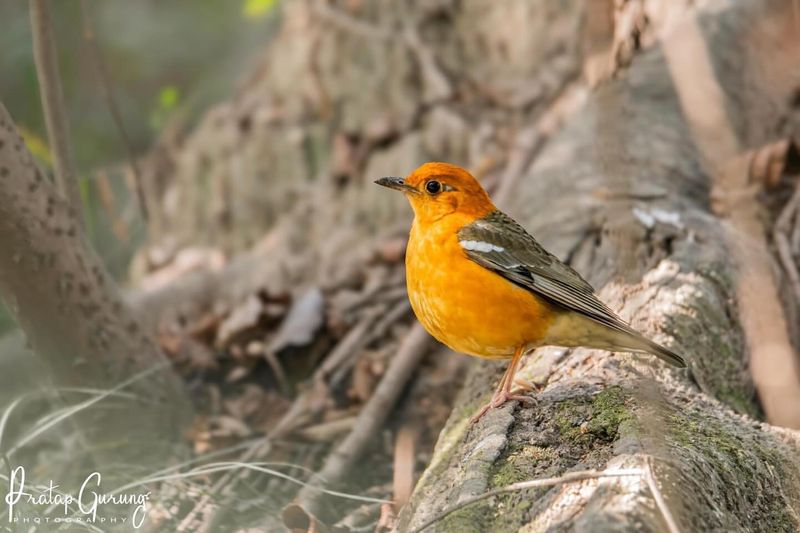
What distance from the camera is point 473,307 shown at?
2.98 m

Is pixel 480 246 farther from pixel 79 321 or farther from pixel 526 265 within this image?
pixel 79 321

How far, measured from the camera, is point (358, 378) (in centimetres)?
474

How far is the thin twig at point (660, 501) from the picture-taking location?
6.31ft

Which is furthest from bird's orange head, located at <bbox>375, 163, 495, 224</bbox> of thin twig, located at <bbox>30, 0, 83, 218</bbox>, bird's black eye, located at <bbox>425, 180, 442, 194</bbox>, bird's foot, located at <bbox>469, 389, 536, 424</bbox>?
thin twig, located at <bbox>30, 0, 83, 218</bbox>

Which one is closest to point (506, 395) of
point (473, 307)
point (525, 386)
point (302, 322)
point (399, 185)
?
point (525, 386)

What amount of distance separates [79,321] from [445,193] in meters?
1.90

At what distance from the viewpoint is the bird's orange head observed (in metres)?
3.35

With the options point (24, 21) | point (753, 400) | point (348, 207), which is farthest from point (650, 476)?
point (24, 21)

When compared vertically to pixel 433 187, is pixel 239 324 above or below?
below

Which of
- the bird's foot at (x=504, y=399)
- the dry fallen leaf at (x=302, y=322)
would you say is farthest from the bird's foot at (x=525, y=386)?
the dry fallen leaf at (x=302, y=322)

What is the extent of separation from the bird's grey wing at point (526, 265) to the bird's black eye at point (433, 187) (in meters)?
0.23

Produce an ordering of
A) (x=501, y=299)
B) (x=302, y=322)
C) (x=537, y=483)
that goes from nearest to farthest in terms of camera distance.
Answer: (x=537, y=483) < (x=501, y=299) < (x=302, y=322)

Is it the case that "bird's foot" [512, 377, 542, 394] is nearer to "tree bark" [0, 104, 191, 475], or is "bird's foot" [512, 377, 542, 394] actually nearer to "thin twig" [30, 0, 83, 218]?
"tree bark" [0, 104, 191, 475]

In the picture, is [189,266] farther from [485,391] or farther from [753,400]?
[753,400]
